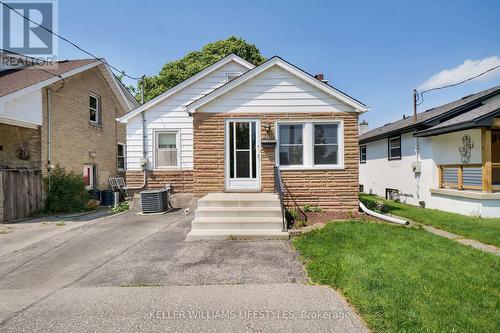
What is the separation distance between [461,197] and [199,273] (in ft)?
34.9

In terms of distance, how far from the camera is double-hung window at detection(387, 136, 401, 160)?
14141mm

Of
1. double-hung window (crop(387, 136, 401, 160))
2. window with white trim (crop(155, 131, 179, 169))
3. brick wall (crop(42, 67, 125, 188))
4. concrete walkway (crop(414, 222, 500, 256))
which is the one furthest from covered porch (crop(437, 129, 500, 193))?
brick wall (crop(42, 67, 125, 188))

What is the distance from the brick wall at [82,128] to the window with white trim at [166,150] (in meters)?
5.01

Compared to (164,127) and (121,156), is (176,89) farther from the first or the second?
(121,156)

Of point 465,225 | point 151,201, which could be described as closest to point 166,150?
point 151,201

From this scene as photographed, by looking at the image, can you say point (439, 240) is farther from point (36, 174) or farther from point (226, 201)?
point (36, 174)

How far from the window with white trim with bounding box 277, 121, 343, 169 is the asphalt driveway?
11.4ft

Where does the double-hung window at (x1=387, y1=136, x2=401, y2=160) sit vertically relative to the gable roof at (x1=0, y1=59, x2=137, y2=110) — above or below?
below

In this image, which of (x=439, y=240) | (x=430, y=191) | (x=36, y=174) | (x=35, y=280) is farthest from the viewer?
(x=430, y=191)

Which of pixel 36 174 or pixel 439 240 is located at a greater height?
pixel 36 174

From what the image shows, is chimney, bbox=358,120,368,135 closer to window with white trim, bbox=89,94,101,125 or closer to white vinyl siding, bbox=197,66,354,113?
white vinyl siding, bbox=197,66,354,113

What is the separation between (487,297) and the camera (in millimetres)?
3291

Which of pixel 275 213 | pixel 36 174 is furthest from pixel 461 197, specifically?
pixel 36 174

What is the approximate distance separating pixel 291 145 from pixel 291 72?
92.9 inches
